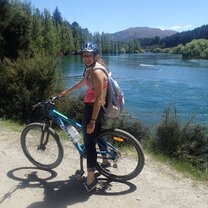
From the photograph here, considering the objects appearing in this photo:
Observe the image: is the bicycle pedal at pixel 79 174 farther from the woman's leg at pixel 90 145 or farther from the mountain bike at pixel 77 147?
the woman's leg at pixel 90 145

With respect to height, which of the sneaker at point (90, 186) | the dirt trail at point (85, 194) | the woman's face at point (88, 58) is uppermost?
the woman's face at point (88, 58)

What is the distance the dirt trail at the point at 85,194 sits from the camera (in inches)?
179

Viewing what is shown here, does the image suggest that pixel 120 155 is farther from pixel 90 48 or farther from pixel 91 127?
pixel 90 48

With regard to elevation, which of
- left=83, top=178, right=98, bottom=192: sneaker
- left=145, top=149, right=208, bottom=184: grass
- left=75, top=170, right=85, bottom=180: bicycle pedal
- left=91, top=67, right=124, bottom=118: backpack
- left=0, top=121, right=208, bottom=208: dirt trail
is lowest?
left=145, top=149, right=208, bottom=184: grass

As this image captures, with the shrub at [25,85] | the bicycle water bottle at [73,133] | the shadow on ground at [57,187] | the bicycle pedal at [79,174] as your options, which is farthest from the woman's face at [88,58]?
the shrub at [25,85]

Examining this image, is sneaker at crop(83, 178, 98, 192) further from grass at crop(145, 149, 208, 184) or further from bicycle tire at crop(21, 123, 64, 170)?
grass at crop(145, 149, 208, 184)

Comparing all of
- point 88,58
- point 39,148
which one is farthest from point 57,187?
point 88,58

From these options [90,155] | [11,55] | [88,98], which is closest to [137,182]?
[90,155]

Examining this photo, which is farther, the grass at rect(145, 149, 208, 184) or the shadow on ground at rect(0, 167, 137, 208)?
the grass at rect(145, 149, 208, 184)

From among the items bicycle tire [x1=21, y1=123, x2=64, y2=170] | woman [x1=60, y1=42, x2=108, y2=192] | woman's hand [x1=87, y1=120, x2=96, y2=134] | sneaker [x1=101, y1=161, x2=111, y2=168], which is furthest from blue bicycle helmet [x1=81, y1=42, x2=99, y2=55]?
sneaker [x1=101, y1=161, x2=111, y2=168]

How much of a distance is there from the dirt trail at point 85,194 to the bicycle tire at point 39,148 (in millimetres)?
136

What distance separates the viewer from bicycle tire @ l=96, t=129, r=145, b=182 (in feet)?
16.4

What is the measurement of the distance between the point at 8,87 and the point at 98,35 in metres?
138

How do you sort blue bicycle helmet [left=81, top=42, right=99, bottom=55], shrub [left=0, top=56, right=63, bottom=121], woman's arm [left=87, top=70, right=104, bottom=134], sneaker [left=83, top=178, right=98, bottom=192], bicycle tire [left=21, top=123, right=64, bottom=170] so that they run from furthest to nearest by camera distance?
shrub [left=0, top=56, right=63, bottom=121], bicycle tire [left=21, top=123, right=64, bottom=170], sneaker [left=83, top=178, right=98, bottom=192], blue bicycle helmet [left=81, top=42, right=99, bottom=55], woman's arm [left=87, top=70, right=104, bottom=134]
